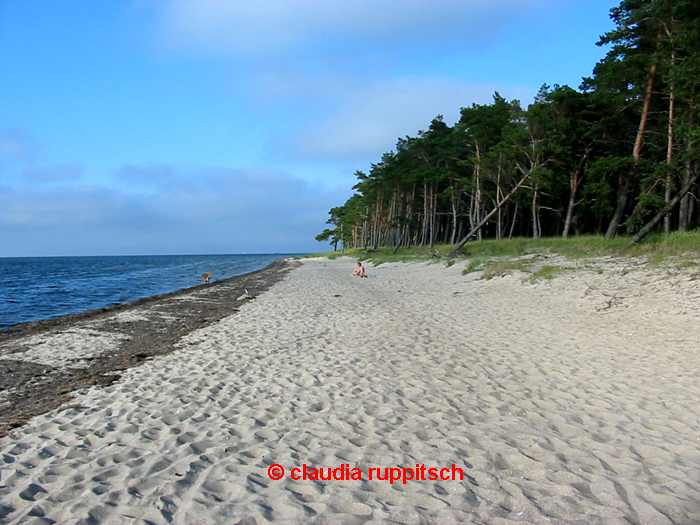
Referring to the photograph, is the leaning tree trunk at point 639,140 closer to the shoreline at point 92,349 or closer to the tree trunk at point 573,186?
the tree trunk at point 573,186

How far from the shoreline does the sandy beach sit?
1.35ft

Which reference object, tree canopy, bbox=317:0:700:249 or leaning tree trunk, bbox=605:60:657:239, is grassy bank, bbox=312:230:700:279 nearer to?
tree canopy, bbox=317:0:700:249

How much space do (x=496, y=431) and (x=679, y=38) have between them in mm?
21210

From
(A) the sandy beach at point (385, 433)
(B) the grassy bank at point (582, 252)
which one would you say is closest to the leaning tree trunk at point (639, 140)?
(B) the grassy bank at point (582, 252)

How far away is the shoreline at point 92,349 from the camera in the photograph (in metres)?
6.12

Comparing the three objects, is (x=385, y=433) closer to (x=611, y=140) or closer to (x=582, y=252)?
(x=582, y=252)

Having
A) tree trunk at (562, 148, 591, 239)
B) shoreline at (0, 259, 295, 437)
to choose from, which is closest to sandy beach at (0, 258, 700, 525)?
shoreline at (0, 259, 295, 437)

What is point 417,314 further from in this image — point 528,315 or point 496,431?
point 496,431

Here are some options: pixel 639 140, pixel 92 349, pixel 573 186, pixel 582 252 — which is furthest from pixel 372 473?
pixel 573 186

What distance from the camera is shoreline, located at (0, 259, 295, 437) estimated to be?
20.1ft

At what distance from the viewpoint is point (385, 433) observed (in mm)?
4613

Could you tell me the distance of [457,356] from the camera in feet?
25.3

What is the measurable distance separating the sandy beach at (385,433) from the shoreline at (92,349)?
0.41 m

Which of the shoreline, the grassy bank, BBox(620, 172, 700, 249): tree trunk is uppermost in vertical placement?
BBox(620, 172, 700, 249): tree trunk
